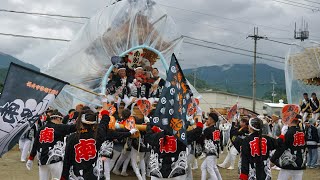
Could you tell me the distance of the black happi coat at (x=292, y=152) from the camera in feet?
26.1

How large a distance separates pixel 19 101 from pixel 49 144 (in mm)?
2230

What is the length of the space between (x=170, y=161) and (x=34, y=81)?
2.47 metres

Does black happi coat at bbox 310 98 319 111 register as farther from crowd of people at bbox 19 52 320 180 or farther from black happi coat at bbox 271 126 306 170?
black happi coat at bbox 271 126 306 170

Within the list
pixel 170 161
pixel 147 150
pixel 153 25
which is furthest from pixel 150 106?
pixel 170 161

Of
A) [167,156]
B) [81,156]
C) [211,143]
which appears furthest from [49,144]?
[211,143]

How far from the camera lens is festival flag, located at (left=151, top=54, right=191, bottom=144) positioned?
241 inches

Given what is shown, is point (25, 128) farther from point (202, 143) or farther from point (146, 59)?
point (146, 59)

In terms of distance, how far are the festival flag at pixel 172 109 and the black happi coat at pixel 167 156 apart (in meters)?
0.33

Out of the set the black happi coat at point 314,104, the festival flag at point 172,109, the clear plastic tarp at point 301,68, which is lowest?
the festival flag at point 172,109

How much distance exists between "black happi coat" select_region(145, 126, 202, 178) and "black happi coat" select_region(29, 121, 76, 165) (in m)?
1.91

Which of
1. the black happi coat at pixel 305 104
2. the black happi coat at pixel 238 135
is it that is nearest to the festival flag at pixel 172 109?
the black happi coat at pixel 238 135

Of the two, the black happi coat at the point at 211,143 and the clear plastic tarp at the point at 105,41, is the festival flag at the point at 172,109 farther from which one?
the clear plastic tarp at the point at 105,41

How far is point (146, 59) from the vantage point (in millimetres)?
12570

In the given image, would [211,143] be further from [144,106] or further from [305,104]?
[305,104]
